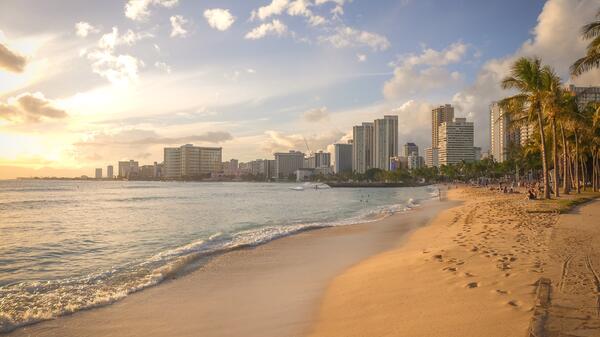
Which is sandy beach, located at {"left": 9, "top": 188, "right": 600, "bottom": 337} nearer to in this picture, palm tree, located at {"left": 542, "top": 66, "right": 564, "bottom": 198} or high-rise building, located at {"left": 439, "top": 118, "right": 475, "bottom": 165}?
palm tree, located at {"left": 542, "top": 66, "right": 564, "bottom": 198}

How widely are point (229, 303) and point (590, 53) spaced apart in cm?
1880

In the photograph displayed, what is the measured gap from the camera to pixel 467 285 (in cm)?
611

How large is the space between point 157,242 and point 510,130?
2261 centimetres

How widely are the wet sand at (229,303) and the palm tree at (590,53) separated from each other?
44.5ft

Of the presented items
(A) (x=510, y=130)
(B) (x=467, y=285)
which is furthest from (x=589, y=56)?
(B) (x=467, y=285)

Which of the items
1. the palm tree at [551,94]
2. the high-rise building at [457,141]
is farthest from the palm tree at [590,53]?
the high-rise building at [457,141]

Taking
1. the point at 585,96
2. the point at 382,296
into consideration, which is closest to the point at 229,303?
the point at 382,296

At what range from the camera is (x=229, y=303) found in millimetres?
6840

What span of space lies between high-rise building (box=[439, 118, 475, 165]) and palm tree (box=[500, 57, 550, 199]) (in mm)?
172511

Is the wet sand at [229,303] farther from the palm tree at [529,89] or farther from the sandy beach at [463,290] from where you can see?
the palm tree at [529,89]

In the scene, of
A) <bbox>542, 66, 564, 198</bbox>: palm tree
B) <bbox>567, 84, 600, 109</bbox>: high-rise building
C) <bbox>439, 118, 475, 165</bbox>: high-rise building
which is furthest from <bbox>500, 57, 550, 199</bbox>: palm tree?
<bbox>439, 118, 475, 165</bbox>: high-rise building

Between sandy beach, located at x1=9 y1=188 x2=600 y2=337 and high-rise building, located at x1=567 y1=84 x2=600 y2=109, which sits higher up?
high-rise building, located at x1=567 y1=84 x2=600 y2=109

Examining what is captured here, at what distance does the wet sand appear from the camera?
5.64m

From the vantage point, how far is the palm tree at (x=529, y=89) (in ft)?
76.9
